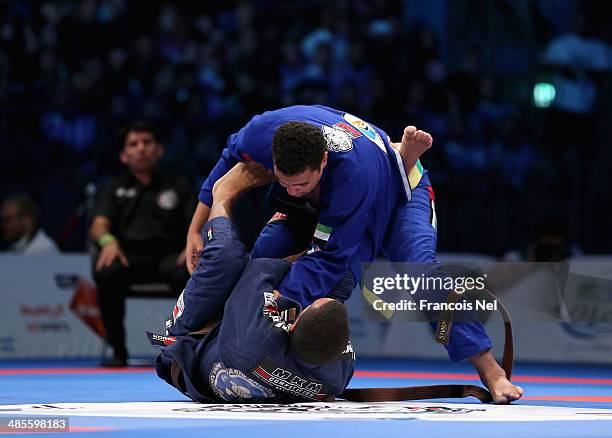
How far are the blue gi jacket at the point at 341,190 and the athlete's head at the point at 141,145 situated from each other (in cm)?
289

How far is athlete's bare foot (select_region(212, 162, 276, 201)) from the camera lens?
14.3 ft

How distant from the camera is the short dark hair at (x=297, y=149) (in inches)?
152

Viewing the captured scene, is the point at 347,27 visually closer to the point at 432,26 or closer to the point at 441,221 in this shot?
the point at 432,26

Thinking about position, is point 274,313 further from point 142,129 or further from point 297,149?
point 142,129

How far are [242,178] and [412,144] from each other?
66cm

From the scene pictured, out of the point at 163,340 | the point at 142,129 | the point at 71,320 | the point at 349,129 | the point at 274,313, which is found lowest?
the point at 71,320

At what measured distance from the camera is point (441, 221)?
9594mm

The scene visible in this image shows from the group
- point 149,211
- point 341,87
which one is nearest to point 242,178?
point 149,211

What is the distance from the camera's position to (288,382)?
389 centimetres

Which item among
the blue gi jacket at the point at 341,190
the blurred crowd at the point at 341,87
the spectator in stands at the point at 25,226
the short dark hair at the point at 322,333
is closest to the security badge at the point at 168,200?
the spectator in stands at the point at 25,226

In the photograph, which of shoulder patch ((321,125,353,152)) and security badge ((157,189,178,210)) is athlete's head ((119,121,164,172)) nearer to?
security badge ((157,189,178,210))

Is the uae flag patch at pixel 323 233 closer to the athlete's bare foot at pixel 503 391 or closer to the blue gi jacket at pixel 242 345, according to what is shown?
the blue gi jacket at pixel 242 345

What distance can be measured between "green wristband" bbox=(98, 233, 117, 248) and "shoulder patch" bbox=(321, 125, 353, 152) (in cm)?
330

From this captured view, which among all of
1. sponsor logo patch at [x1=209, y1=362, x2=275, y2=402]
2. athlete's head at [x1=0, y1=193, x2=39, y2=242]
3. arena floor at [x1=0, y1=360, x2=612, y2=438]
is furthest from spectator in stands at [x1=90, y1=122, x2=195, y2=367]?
sponsor logo patch at [x1=209, y1=362, x2=275, y2=402]
